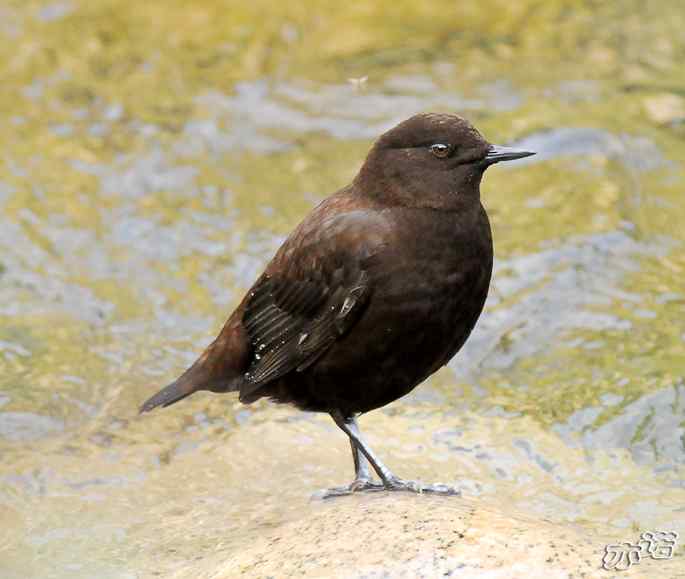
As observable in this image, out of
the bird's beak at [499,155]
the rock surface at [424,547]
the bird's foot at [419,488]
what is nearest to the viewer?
the rock surface at [424,547]

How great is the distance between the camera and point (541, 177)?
8.16 m

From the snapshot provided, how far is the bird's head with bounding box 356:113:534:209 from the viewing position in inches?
188

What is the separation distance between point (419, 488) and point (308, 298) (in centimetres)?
83

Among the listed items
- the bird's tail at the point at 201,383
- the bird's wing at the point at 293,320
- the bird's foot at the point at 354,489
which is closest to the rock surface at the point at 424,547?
the bird's foot at the point at 354,489

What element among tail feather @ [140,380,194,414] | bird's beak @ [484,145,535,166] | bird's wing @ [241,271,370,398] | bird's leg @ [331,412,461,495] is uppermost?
bird's beak @ [484,145,535,166]

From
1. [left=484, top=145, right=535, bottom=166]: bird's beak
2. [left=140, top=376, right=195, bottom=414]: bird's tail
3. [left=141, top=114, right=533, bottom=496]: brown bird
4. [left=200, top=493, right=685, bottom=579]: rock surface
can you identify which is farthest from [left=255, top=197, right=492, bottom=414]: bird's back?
[left=140, top=376, right=195, bottom=414]: bird's tail

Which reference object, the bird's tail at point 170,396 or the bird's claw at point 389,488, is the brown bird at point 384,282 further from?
the bird's tail at point 170,396

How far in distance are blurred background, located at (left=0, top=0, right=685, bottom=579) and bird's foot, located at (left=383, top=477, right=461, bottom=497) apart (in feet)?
1.23

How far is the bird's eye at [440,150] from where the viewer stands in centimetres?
482

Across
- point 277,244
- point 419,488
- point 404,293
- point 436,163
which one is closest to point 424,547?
point 419,488

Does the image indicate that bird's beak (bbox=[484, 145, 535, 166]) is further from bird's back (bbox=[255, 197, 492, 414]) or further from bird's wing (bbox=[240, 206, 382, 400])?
bird's wing (bbox=[240, 206, 382, 400])

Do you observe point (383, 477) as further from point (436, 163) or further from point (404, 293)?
point (436, 163)

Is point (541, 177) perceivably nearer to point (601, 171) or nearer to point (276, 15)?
point (601, 171)

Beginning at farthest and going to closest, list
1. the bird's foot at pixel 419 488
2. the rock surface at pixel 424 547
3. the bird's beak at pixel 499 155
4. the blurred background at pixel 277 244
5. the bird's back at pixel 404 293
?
the blurred background at pixel 277 244
the bird's foot at pixel 419 488
the bird's beak at pixel 499 155
the bird's back at pixel 404 293
the rock surface at pixel 424 547
